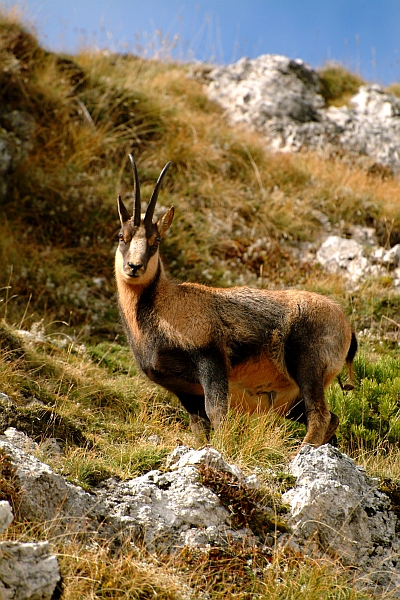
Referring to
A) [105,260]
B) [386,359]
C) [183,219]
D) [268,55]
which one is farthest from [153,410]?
[268,55]

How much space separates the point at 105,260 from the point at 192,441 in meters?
5.86

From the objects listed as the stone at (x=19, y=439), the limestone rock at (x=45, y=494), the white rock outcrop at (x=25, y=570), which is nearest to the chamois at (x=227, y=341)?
the stone at (x=19, y=439)

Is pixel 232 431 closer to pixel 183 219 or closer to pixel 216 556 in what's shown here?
pixel 216 556

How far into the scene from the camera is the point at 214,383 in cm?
627

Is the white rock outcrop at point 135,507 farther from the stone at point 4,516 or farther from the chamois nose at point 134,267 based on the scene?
the chamois nose at point 134,267

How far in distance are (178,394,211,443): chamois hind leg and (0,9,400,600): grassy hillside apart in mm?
146

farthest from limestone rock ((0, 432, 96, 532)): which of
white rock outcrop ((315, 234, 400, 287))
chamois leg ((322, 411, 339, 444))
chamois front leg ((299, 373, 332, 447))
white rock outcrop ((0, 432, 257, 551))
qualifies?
white rock outcrop ((315, 234, 400, 287))

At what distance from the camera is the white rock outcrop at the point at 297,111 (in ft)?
54.1

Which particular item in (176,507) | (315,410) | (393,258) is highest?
(393,258)

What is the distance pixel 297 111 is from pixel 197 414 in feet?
39.2

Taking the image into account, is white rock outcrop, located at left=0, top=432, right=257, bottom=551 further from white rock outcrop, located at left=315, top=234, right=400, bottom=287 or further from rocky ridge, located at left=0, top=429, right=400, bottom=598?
white rock outcrop, located at left=315, top=234, right=400, bottom=287

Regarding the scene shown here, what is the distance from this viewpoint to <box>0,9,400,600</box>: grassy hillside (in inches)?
176

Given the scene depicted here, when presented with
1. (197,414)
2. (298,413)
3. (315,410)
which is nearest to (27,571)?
(197,414)

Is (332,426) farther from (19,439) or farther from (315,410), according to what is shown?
(19,439)
